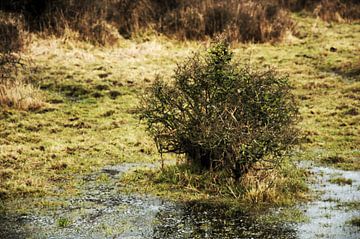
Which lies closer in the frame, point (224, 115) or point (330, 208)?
point (330, 208)

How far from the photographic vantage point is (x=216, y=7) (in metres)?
25.0

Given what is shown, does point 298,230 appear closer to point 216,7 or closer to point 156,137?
point 156,137

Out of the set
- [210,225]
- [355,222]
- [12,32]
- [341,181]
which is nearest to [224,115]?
[210,225]

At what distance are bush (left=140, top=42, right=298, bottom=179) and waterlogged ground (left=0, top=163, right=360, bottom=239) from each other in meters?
1.10

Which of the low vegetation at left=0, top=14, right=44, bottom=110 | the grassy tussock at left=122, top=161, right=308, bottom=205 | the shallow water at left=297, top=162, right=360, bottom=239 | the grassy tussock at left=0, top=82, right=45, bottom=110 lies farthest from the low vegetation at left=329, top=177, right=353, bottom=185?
the grassy tussock at left=0, top=82, right=45, bottom=110

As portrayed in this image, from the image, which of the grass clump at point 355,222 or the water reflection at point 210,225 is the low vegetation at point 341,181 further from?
the water reflection at point 210,225

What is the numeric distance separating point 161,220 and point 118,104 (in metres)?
8.07

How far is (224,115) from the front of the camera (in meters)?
11.3

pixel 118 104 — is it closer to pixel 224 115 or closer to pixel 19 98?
pixel 19 98

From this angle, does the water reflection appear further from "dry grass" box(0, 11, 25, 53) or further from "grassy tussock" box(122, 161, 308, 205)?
"dry grass" box(0, 11, 25, 53)

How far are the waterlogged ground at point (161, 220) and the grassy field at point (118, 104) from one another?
87cm

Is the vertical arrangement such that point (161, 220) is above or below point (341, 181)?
above

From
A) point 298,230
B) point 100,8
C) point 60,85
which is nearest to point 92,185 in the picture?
point 298,230

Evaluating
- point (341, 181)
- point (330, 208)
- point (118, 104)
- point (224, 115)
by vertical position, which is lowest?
point (118, 104)
